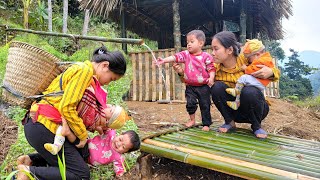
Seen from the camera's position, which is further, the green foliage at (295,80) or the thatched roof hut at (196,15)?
the green foliage at (295,80)

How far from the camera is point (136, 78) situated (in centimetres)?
717

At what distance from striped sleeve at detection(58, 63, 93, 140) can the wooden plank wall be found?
4756 mm

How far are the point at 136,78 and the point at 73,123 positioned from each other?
519 centimetres

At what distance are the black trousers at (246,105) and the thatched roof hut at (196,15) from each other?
433 cm

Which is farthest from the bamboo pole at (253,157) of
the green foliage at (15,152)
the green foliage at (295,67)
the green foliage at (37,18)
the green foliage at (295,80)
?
the green foliage at (295,67)

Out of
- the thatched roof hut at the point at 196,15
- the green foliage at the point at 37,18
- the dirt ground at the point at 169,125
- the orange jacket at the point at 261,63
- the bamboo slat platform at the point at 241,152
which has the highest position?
the green foliage at the point at 37,18

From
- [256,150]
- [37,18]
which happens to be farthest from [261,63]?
[37,18]

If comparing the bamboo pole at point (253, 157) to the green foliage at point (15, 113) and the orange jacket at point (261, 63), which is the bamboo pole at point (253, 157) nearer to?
the orange jacket at point (261, 63)

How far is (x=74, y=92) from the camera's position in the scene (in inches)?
77.3

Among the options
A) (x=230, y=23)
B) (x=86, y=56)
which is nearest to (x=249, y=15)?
(x=230, y=23)

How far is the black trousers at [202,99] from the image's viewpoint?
3.23m

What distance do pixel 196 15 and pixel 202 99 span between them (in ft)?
24.2

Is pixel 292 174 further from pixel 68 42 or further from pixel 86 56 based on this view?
pixel 68 42

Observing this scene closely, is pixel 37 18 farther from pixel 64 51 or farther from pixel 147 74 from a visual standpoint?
pixel 147 74
